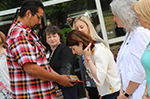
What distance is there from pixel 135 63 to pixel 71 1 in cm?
350

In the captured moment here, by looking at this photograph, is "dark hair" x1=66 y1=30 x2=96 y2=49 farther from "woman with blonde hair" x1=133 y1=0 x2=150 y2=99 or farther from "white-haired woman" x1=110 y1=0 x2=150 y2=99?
"woman with blonde hair" x1=133 y1=0 x2=150 y2=99

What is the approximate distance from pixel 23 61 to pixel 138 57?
3.97 feet

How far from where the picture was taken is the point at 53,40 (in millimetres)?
4297

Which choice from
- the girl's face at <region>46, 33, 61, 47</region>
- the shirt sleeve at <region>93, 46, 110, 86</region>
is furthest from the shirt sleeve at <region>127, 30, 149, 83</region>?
the girl's face at <region>46, 33, 61, 47</region>

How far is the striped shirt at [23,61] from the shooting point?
8.25ft

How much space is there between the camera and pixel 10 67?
8.47 ft

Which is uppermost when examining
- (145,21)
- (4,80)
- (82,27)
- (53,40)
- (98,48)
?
(82,27)

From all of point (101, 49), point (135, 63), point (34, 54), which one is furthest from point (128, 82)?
point (34, 54)


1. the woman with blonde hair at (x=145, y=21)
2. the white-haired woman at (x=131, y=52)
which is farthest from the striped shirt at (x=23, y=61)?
the woman with blonde hair at (x=145, y=21)

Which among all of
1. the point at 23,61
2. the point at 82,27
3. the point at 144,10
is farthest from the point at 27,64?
the point at 82,27

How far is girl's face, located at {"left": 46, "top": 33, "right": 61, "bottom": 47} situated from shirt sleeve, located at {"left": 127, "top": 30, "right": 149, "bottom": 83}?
2.12 m

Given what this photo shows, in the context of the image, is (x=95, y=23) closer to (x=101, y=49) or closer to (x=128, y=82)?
(x=101, y=49)

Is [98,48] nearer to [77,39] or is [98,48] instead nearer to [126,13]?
A: [77,39]

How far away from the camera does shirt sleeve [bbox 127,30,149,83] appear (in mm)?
2354
